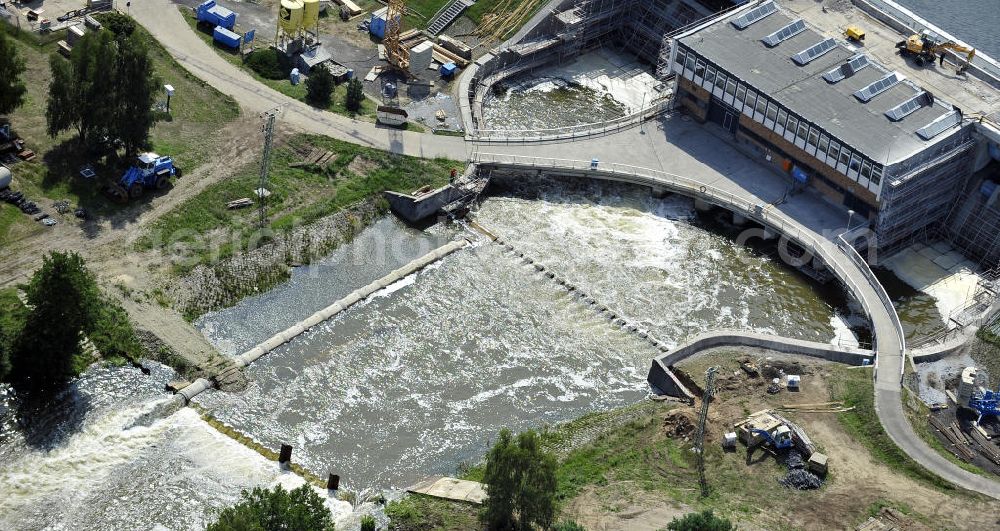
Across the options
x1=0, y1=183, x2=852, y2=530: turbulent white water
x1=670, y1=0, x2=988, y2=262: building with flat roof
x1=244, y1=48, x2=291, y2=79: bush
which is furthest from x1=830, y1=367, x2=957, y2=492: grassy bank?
x1=244, y1=48, x2=291, y2=79: bush

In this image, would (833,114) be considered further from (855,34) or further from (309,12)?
(309,12)

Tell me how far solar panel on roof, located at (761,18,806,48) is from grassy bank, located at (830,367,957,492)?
1342 inches

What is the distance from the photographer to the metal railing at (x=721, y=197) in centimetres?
11994

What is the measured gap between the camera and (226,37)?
5349 inches

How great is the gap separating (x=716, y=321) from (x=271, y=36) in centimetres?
4965

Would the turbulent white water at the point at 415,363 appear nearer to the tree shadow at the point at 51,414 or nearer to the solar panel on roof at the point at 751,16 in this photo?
the tree shadow at the point at 51,414

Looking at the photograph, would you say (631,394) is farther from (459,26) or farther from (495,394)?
(459,26)

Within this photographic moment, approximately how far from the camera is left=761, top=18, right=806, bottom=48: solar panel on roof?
132125mm

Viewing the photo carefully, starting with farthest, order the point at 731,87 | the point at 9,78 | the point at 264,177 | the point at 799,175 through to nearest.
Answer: the point at 731,87
the point at 799,175
the point at 264,177
the point at 9,78

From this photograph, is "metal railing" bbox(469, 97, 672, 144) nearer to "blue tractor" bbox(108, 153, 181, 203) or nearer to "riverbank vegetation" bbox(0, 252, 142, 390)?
"blue tractor" bbox(108, 153, 181, 203)

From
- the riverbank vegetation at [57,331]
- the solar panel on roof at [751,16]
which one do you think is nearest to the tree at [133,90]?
the riverbank vegetation at [57,331]

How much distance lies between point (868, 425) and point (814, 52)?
3899cm

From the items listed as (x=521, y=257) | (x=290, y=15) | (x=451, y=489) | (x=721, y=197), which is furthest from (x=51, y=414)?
(x=721, y=197)

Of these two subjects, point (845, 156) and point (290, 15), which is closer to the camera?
point (845, 156)
